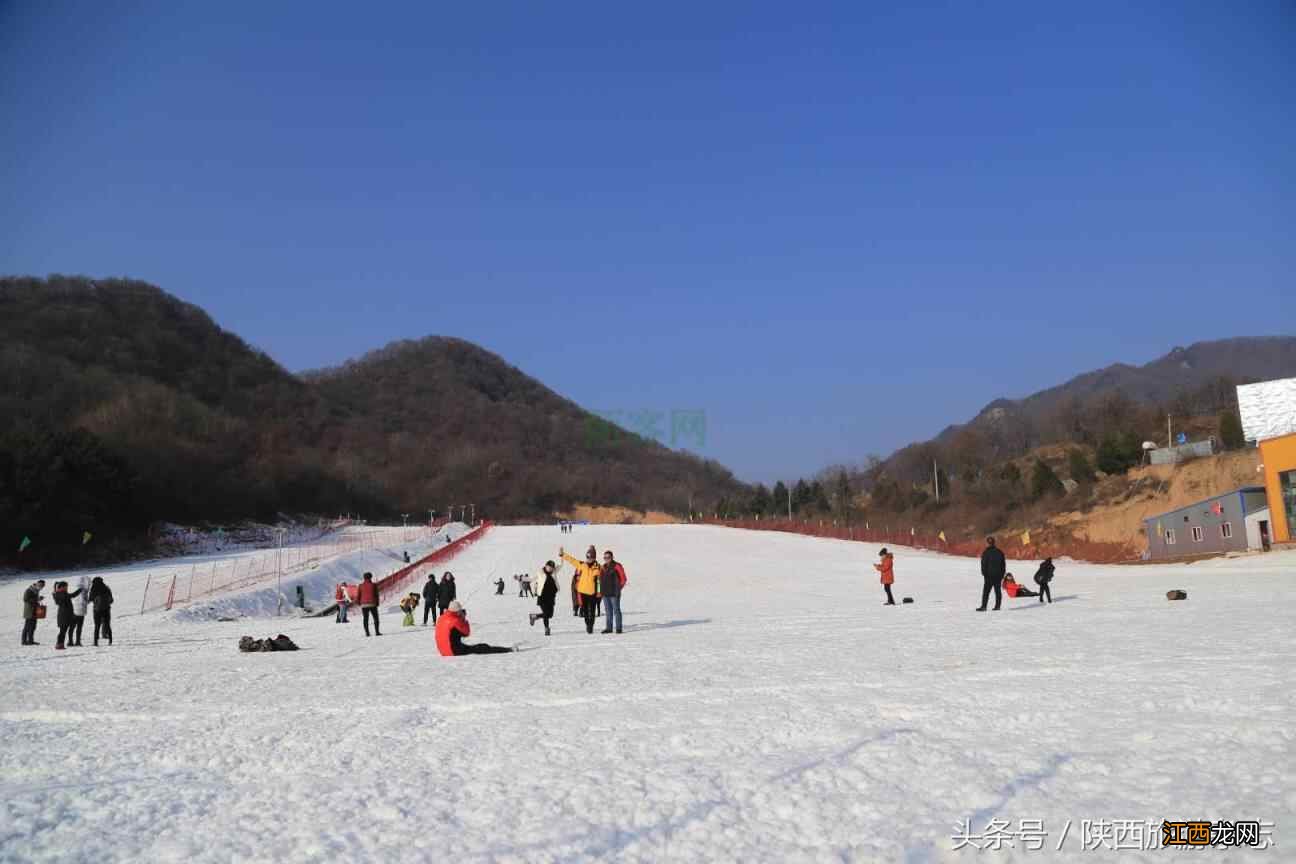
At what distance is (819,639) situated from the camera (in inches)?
560

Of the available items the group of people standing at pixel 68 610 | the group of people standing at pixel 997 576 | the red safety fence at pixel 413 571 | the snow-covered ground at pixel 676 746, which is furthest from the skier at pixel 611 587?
the group of people standing at pixel 68 610

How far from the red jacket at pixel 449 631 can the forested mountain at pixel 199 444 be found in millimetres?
37774

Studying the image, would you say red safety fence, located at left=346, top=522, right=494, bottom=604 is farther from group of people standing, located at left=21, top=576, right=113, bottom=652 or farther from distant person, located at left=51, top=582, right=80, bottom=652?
distant person, located at left=51, top=582, right=80, bottom=652

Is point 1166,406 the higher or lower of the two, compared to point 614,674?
higher

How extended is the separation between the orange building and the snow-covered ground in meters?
20.3

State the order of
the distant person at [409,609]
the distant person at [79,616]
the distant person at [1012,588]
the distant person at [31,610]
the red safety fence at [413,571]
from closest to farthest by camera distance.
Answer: the distant person at [31,610] → the distant person at [79,616] → the distant person at [1012,588] → the distant person at [409,609] → the red safety fence at [413,571]

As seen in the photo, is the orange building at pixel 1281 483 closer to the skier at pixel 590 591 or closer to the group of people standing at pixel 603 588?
the group of people standing at pixel 603 588

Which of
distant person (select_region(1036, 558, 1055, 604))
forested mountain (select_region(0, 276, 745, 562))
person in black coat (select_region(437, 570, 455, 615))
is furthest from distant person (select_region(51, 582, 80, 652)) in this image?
forested mountain (select_region(0, 276, 745, 562))

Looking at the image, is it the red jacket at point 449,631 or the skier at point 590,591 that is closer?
the red jacket at point 449,631

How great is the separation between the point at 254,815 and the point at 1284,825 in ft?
19.6

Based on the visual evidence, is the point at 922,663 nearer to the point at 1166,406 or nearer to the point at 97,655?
the point at 97,655

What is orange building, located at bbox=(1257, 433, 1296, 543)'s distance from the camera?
3161 cm

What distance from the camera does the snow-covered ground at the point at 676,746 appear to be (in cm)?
543

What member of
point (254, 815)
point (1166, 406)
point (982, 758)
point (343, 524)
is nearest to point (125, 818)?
point (254, 815)
